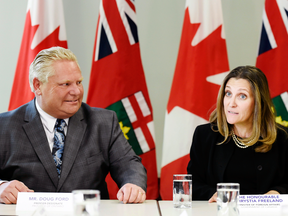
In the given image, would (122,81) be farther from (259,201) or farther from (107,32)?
(259,201)

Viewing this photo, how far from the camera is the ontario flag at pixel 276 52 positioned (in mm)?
2861

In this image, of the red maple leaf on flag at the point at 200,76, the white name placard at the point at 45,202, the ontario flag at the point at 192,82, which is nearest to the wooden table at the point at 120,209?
the white name placard at the point at 45,202

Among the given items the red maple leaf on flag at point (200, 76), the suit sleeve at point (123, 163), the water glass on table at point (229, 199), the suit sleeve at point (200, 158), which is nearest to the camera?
the water glass on table at point (229, 199)

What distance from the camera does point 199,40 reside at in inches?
119

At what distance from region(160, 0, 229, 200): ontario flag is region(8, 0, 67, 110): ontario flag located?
1.18m

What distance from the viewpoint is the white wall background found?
362cm

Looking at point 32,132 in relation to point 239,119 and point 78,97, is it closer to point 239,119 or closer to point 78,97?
point 78,97

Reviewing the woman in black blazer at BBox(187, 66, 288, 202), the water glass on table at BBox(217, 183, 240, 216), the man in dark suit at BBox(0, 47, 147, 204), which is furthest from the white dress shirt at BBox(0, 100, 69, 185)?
the water glass on table at BBox(217, 183, 240, 216)

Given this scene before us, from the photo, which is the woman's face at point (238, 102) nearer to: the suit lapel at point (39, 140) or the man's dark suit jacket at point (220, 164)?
the man's dark suit jacket at point (220, 164)

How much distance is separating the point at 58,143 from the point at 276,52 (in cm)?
201

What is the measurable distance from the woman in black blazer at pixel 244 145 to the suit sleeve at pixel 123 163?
0.44 m

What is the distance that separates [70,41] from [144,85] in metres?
1.07

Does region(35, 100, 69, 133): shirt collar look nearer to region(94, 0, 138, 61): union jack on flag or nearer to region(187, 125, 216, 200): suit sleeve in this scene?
region(187, 125, 216, 200): suit sleeve

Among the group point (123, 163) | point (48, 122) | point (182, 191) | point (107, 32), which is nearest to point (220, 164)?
point (123, 163)
